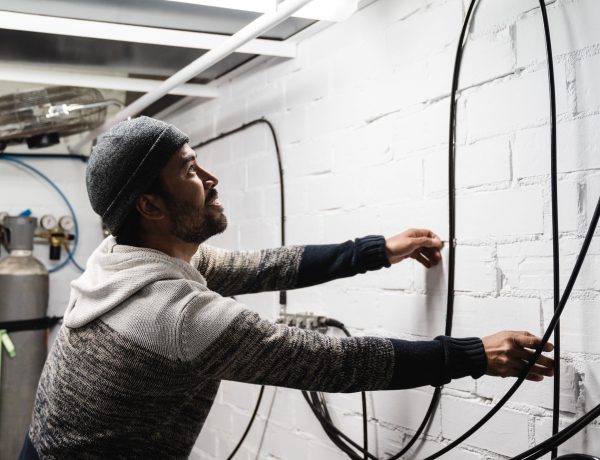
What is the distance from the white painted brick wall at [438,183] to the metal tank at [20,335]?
1.25 m

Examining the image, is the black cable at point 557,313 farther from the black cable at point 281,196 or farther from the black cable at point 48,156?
the black cable at point 48,156

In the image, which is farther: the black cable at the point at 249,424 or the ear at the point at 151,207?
the black cable at the point at 249,424

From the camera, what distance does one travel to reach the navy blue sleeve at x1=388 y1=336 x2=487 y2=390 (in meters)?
1.37

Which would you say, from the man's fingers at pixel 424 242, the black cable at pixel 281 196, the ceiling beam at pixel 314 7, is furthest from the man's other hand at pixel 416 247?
the black cable at pixel 281 196

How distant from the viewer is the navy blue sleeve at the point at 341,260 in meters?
1.80

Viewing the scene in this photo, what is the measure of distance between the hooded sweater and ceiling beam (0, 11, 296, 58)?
0.67 metres

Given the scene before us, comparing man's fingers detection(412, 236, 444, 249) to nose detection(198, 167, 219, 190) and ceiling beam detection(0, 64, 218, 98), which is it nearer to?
nose detection(198, 167, 219, 190)

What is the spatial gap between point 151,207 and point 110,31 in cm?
67

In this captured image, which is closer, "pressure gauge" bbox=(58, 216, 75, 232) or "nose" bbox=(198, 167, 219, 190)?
"nose" bbox=(198, 167, 219, 190)

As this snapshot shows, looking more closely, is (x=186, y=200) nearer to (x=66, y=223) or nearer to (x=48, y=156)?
(x=66, y=223)

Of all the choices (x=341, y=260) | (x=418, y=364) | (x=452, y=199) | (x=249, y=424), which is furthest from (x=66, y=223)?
(x=418, y=364)

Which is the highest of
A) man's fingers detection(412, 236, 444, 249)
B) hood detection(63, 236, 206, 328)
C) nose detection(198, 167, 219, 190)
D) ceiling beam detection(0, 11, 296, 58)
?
ceiling beam detection(0, 11, 296, 58)

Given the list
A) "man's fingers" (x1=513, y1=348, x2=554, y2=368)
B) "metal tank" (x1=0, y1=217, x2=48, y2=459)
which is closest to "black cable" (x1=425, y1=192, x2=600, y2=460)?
"man's fingers" (x1=513, y1=348, x2=554, y2=368)

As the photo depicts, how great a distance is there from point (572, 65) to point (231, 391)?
6.30 ft
